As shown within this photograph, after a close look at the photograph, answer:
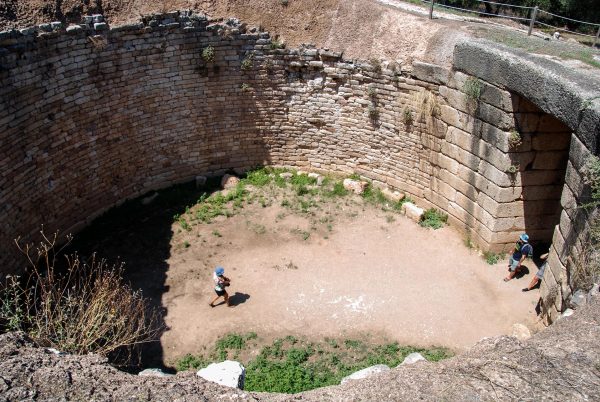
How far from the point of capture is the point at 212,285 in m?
9.39

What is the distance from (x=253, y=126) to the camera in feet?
39.2

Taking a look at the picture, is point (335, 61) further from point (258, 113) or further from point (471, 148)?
point (471, 148)

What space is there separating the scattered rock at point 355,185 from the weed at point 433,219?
147 cm

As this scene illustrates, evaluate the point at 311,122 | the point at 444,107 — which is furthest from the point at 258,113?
the point at 444,107

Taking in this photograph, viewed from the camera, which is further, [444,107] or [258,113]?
[258,113]

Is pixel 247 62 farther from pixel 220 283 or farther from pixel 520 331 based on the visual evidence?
pixel 520 331

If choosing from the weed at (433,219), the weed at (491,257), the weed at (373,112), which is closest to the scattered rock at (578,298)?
the weed at (491,257)

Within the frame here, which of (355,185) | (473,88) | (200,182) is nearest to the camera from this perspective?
(473,88)

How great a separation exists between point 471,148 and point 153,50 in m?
6.38

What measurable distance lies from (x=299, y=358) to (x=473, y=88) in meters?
5.33

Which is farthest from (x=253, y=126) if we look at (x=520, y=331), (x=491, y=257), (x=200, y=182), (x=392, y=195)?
(x=520, y=331)

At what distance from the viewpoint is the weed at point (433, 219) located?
35.2 ft

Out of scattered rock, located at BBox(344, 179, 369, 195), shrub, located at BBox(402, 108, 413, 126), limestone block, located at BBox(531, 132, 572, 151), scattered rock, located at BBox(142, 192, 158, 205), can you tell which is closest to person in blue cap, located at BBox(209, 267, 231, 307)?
scattered rock, located at BBox(142, 192, 158, 205)

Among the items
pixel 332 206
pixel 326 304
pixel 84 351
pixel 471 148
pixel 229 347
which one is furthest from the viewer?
pixel 332 206
